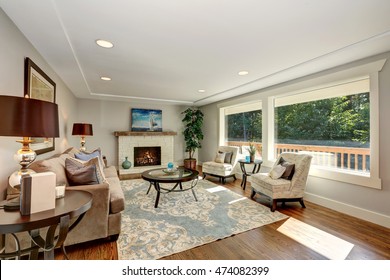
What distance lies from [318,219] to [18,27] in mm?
4260

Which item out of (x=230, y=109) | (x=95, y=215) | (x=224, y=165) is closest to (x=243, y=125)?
(x=230, y=109)

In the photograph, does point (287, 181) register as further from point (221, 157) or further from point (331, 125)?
point (221, 157)

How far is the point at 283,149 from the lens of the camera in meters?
4.05

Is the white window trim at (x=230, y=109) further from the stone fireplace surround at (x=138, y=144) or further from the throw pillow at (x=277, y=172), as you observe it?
the throw pillow at (x=277, y=172)

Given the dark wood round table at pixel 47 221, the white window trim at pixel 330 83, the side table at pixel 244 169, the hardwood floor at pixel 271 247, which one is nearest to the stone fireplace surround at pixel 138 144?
the side table at pixel 244 169

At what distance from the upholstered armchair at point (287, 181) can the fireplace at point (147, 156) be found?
3.96 metres

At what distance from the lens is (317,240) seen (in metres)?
2.10

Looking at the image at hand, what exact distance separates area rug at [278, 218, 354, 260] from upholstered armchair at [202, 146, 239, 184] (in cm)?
209

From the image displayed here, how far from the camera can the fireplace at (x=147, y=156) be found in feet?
20.2

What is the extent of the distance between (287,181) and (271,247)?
1365 mm

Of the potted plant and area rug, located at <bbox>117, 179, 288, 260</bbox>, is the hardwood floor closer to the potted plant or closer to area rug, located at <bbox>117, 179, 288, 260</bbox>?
area rug, located at <bbox>117, 179, 288, 260</bbox>

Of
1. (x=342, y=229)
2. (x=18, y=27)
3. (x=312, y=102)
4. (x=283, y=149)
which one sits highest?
(x=18, y=27)

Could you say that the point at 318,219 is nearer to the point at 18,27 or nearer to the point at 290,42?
the point at 290,42
